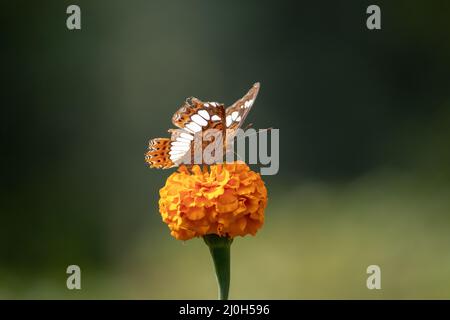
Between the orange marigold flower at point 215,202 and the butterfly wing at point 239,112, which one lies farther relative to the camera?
the butterfly wing at point 239,112

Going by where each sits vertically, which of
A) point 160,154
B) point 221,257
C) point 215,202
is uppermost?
point 160,154

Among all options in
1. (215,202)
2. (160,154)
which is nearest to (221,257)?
(215,202)

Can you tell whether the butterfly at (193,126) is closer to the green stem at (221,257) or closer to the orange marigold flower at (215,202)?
the orange marigold flower at (215,202)

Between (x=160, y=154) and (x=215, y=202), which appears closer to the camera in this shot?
(x=215, y=202)

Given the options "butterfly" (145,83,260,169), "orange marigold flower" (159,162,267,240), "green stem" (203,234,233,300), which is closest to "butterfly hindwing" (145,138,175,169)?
"butterfly" (145,83,260,169)

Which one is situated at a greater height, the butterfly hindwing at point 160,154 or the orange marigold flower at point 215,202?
the butterfly hindwing at point 160,154

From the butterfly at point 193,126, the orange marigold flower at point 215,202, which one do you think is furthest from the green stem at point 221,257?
the butterfly at point 193,126

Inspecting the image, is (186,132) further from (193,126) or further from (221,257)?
(221,257)
